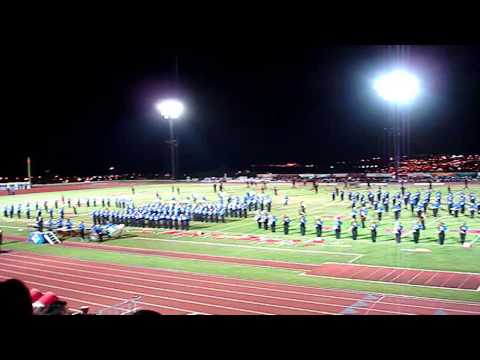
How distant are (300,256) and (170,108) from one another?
60.1 ft

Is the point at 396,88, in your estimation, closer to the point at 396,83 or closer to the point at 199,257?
the point at 396,83

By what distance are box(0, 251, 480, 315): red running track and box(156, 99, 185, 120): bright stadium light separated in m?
17.7

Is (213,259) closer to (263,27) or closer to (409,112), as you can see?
(263,27)

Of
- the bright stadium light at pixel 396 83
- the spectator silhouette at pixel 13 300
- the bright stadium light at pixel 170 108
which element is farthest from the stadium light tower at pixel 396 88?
the bright stadium light at pixel 170 108

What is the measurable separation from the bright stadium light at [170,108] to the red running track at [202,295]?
17.7m

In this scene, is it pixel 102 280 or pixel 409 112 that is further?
pixel 409 112

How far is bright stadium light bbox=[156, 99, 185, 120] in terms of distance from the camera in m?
28.1

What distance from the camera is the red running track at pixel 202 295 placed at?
292 inches

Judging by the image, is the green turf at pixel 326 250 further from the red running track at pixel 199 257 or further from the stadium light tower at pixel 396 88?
the stadium light tower at pixel 396 88

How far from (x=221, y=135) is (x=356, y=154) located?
8.97 metres

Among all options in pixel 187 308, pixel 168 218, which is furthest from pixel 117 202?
pixel 187 308

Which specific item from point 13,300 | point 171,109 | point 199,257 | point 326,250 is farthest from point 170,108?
point 13,300

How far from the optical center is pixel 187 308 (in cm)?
768

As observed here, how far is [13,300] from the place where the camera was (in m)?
1.59
